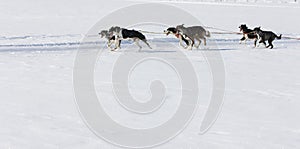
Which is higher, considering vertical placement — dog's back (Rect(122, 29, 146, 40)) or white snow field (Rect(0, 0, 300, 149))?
dog's back (Rect(122, 29, 146, 40))

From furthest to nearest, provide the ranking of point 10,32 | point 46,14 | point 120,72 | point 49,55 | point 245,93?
point 46,14, point 10,32, point 49,55, point 120,72, point 245,93

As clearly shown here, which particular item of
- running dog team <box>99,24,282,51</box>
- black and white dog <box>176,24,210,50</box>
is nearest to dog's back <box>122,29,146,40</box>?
running dog team <box>99,24,282,51</box>

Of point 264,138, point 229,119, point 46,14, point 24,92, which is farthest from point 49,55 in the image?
point 46,14

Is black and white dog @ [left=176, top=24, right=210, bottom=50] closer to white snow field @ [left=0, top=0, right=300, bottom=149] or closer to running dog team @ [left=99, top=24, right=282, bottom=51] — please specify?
running dog team @ [left=99, top=24, right=282, bottom=51]

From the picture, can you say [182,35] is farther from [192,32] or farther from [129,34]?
[129,34]

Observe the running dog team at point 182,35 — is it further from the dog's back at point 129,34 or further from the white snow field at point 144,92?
the white snow field at point 144,92

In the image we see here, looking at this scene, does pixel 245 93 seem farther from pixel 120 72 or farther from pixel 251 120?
pixel 120 72

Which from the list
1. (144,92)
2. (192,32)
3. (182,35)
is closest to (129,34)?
(182,35)

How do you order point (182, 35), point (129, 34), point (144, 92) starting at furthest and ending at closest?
point (182, 35) < point (129, 34) < point (144, 92)
